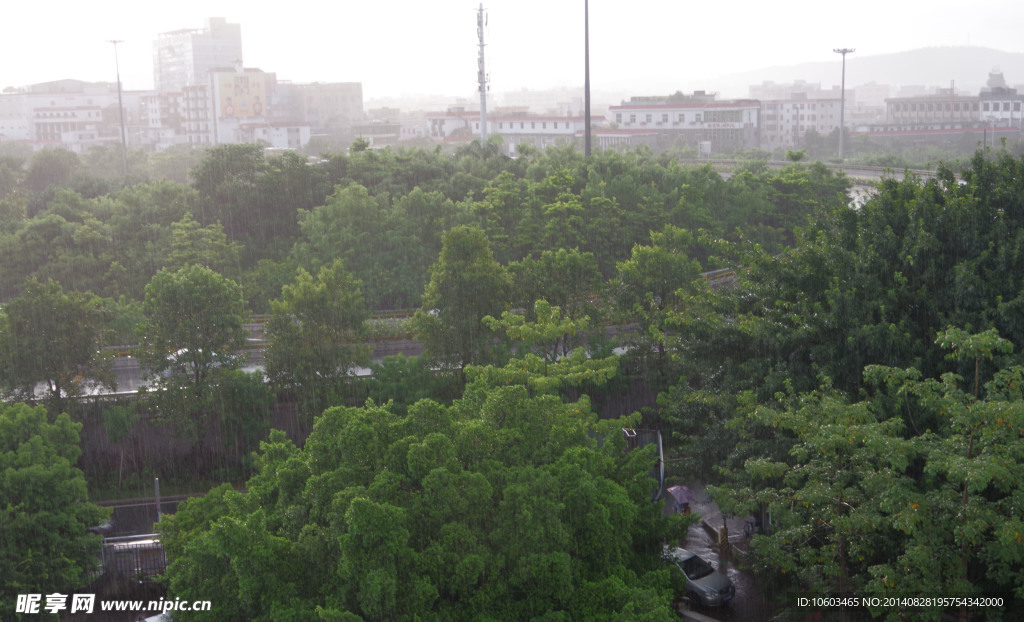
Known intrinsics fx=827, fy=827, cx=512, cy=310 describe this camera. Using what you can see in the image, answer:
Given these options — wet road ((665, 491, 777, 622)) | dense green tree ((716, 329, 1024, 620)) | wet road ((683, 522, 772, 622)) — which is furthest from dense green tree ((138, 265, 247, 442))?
dense green tree ((716, 329, 1024, 620))

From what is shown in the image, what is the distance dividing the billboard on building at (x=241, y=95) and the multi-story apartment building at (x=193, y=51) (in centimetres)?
2285

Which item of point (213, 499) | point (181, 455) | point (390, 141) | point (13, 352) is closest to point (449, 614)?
point (213, 499)

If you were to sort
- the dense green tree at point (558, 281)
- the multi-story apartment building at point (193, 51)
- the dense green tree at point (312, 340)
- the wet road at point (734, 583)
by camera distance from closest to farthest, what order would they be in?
the wet road at point (734, 583)
the dense green tree at point (312, 340)
the dense green tree at point (558, 281)
the multi-story apartment building at point (193, 51)

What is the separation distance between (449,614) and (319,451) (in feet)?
7.25

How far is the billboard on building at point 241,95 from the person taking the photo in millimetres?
71625

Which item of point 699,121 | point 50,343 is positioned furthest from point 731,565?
point 699,121

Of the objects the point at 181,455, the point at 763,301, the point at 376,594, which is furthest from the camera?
the point at 181,455

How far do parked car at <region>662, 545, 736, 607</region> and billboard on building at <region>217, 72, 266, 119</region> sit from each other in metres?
69.5

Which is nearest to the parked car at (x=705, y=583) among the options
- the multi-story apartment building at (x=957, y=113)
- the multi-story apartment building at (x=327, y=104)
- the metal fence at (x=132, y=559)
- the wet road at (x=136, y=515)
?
the metal fence at (x=132, y=559)

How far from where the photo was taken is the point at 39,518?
10875 millimetres

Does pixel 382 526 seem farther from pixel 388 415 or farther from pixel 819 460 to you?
pixel 819 460

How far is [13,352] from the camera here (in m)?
15.4

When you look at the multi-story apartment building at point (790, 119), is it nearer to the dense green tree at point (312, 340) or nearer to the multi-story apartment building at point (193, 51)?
the multi-story apartment building at point (193, 51)

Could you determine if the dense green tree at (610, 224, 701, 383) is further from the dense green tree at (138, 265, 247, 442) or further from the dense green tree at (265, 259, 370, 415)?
the dense green tree at (138, 265, 247, 442)
